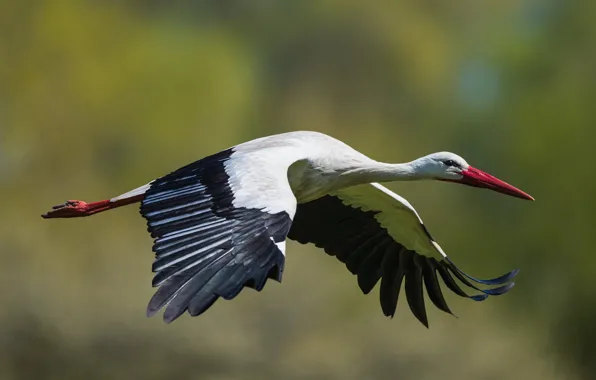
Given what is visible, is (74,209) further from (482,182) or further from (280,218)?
(482,182)

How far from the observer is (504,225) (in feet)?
40.5

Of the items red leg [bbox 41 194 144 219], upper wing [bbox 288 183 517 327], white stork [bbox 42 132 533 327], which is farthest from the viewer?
upper wing [bbox 288 183 517 327]

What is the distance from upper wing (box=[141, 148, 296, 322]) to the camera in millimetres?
4559

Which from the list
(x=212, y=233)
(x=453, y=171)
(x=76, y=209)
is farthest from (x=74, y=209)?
(x=453, y=171)

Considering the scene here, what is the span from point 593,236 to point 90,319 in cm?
475

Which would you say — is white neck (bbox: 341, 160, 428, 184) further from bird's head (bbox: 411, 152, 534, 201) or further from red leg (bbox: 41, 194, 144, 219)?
red leg (bbox: 41, 194, 144, 219)

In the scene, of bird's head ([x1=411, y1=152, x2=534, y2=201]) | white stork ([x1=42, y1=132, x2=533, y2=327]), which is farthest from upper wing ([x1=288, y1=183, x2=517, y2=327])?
bird's head ([x1=411, y1=152, x2=534, y2=201])

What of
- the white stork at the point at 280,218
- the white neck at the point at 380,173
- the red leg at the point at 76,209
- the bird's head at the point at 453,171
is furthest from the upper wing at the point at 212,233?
the bird's head at the point at 453,171

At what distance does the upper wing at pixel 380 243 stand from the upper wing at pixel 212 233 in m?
1.41

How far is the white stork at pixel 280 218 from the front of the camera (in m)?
4.66

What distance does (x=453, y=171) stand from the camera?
21.2 feet

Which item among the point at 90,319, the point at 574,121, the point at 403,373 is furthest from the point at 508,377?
the point at 90,319

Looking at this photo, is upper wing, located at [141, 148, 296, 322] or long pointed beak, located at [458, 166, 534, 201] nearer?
upper wing, located at [141, 148, 296, 322]

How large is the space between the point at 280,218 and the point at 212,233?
28cm
